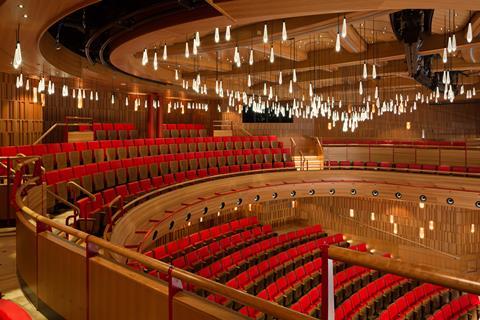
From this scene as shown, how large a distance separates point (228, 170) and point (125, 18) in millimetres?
7016

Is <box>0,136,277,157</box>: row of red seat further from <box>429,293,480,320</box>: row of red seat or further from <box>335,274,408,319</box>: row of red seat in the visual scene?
<box>429,293,480,320</box>: row of red seat

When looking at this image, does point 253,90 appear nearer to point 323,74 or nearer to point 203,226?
point 323,74

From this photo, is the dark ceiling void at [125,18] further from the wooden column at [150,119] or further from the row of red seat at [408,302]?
the wooden column at [150,119]

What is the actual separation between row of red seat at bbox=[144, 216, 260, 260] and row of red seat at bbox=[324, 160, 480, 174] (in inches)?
163

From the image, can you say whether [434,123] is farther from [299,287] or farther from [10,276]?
[10,276]

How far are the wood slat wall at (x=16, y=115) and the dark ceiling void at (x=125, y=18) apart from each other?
340cm

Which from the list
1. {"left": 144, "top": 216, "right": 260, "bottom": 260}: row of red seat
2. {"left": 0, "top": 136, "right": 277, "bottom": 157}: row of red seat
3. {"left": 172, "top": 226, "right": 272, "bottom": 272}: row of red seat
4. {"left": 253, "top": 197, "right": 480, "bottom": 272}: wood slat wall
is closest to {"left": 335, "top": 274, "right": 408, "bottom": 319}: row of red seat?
{"left": 172, "top": 226, "right": 272, "bottom": 272}: row of red seat

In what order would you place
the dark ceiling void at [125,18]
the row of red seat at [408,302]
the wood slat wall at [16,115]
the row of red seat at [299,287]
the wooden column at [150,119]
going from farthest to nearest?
the wooden column at [150,119] < the wood slat wall at [16,115] < the row of red seat at [408,302] < the row of red seat at [299,287] < the dark ceiling void at [125,18]

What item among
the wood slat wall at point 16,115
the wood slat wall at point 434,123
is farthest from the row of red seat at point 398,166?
the wood slat wall at point 16,115

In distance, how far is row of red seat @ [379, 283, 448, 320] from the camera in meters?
7.71

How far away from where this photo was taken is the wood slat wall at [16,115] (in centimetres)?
1076

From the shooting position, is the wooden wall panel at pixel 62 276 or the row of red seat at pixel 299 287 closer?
the wooden wall panel at pixel 62 276

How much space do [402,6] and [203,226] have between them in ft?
31.2

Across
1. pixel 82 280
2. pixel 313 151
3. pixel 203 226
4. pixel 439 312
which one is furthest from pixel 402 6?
pixel 313 151
